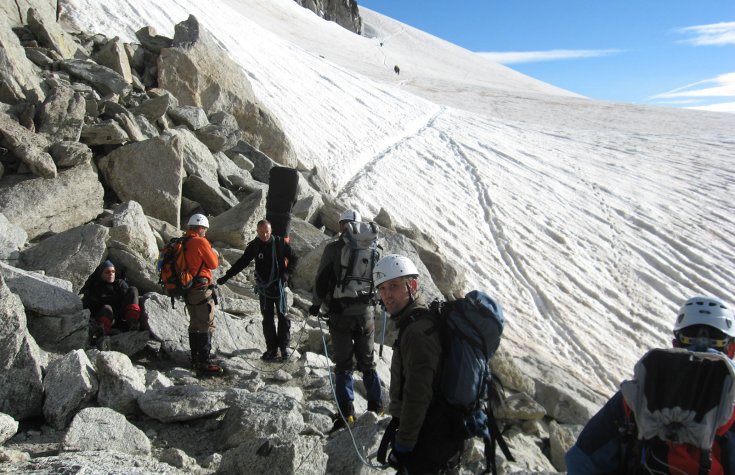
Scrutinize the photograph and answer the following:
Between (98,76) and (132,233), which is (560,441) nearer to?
(132,233)

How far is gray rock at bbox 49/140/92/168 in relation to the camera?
31.8ft

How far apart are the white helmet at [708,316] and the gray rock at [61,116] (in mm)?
9805

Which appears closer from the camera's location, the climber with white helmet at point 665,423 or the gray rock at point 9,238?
the climber with white helmet at point 665,423

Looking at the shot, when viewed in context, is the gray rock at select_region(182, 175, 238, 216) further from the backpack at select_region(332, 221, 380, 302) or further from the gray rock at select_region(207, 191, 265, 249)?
the backpack at select_region(332, 221, 380, 302)

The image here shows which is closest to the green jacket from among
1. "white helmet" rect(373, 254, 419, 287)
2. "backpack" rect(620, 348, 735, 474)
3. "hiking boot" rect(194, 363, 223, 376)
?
"white helmet" rect(373, 254, 419, 287)

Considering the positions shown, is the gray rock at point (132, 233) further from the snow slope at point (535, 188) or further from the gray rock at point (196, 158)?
the snow slope at point (535, 188)

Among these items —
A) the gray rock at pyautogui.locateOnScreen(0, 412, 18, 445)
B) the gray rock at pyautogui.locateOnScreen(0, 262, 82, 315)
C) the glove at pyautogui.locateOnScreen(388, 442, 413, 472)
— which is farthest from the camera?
the gray rock at pyautogui.locateOnScreen(0, 262, 82, 315)

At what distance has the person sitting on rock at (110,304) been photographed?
745 cm

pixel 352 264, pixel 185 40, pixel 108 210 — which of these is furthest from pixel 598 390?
pixel 185 40

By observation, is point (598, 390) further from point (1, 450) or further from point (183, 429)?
point (1, 450)

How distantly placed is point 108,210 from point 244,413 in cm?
556

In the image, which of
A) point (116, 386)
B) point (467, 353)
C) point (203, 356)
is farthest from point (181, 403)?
point (467, 353)

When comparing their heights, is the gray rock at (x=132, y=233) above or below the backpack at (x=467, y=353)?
below

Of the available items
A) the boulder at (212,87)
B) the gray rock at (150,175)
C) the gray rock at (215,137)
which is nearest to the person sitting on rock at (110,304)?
the gray rock at (150,175)
